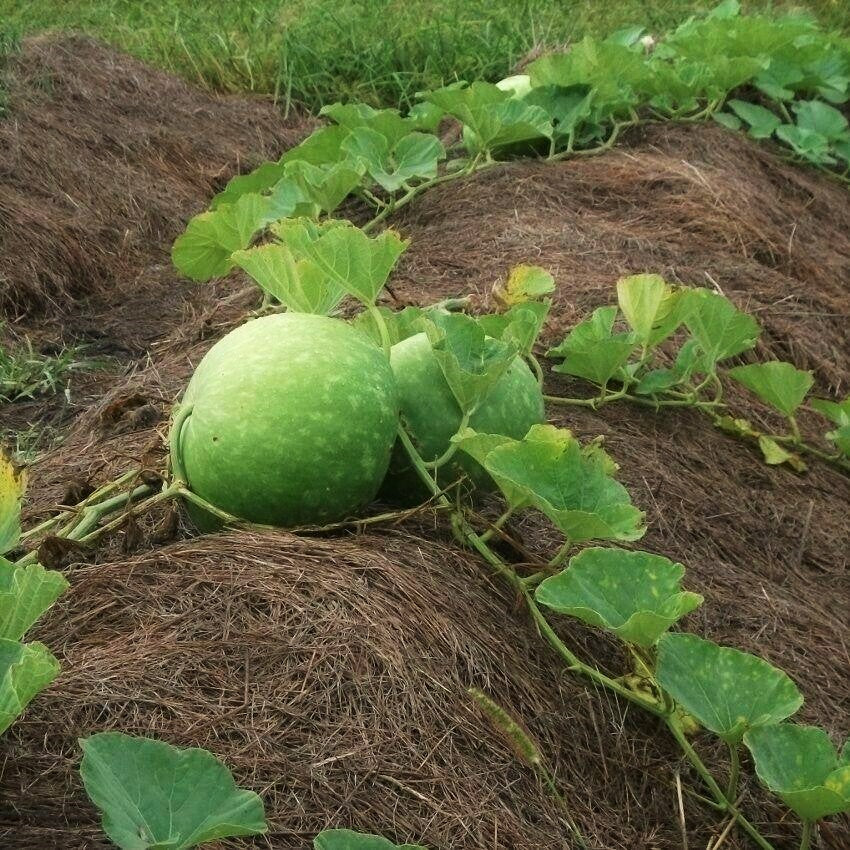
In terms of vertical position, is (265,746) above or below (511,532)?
above

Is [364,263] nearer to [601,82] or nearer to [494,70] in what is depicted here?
[601,82]

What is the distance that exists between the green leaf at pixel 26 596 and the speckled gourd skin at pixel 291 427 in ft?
1.57

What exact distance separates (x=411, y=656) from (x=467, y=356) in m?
0.47

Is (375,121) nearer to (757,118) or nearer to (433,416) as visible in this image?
(757,118)

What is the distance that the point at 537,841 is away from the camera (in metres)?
1.49

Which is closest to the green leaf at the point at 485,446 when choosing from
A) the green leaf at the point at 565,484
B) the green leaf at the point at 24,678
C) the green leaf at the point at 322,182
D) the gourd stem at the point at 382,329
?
the green leaf at the point at 565,484

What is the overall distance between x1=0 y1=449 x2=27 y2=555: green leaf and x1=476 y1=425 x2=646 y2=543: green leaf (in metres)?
0.62

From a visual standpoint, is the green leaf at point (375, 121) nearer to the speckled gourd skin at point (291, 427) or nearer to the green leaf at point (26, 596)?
the speckled gourd skin at point (291, 427)

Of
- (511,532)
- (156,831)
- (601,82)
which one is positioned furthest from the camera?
(601,82)

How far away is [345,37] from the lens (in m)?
6.29

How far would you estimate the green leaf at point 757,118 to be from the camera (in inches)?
172

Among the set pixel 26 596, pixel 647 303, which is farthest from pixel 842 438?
pixel 26 596

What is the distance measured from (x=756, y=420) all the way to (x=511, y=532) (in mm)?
1080

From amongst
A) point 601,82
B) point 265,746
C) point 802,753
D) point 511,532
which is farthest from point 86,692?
point 601,82
